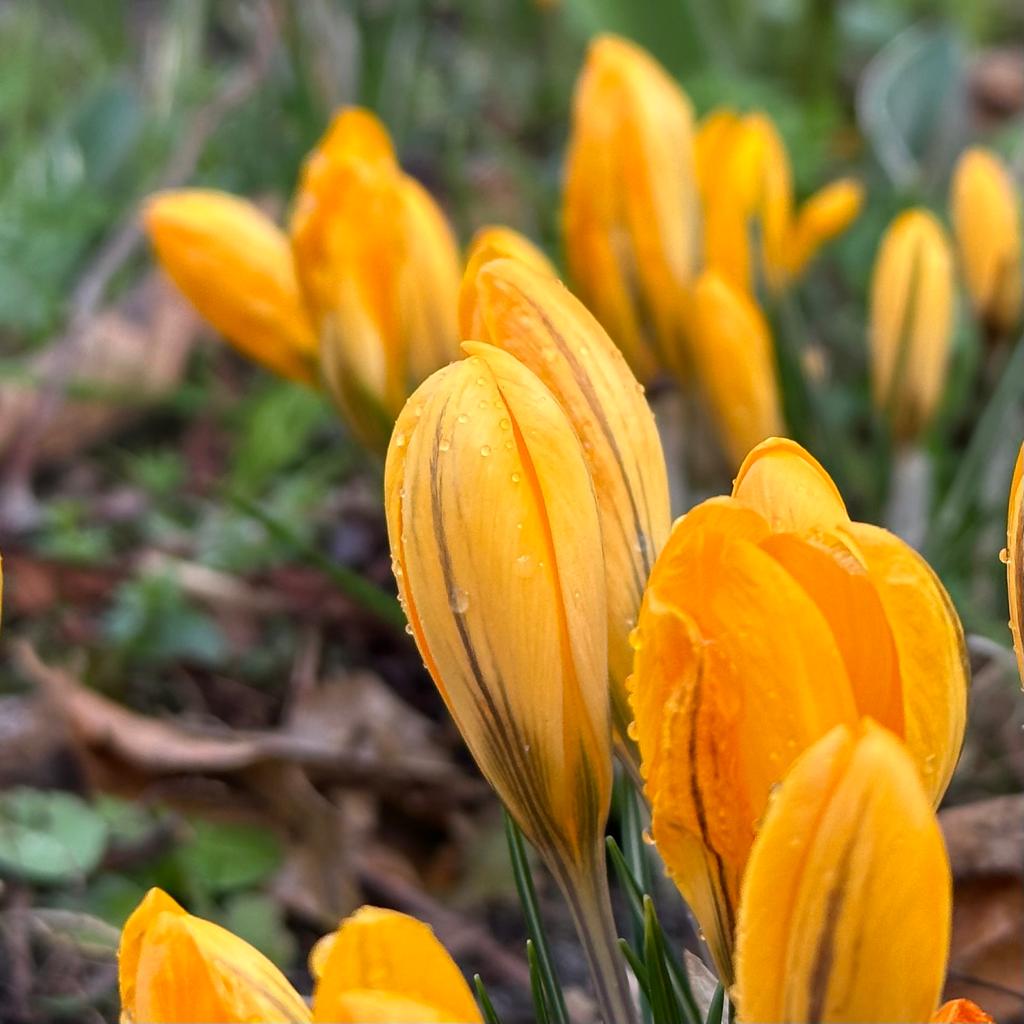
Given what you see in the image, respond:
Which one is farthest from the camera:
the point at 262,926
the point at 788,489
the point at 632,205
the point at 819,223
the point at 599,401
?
the point at 819,223

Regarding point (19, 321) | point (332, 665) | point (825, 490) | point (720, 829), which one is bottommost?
point (332, 665)

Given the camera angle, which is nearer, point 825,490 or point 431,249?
point 825,490

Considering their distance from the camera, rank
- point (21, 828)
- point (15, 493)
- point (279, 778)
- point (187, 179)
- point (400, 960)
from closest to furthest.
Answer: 1. point (400, 960)
2. point (21, 828)
3. point (279, 778)
4. point (15, 493)
5. point (187, 179)

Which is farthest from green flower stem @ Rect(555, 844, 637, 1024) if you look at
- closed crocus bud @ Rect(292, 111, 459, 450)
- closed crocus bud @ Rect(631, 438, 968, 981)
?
closed crocus bud @ Rect(292, 111, 459, 450)

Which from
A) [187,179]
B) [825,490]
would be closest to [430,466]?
[825,490]

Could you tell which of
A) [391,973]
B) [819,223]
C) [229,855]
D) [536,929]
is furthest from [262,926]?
[819,223]

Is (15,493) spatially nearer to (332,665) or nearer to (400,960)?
(332,665)

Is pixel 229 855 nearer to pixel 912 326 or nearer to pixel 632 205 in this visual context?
pixel 632 205
